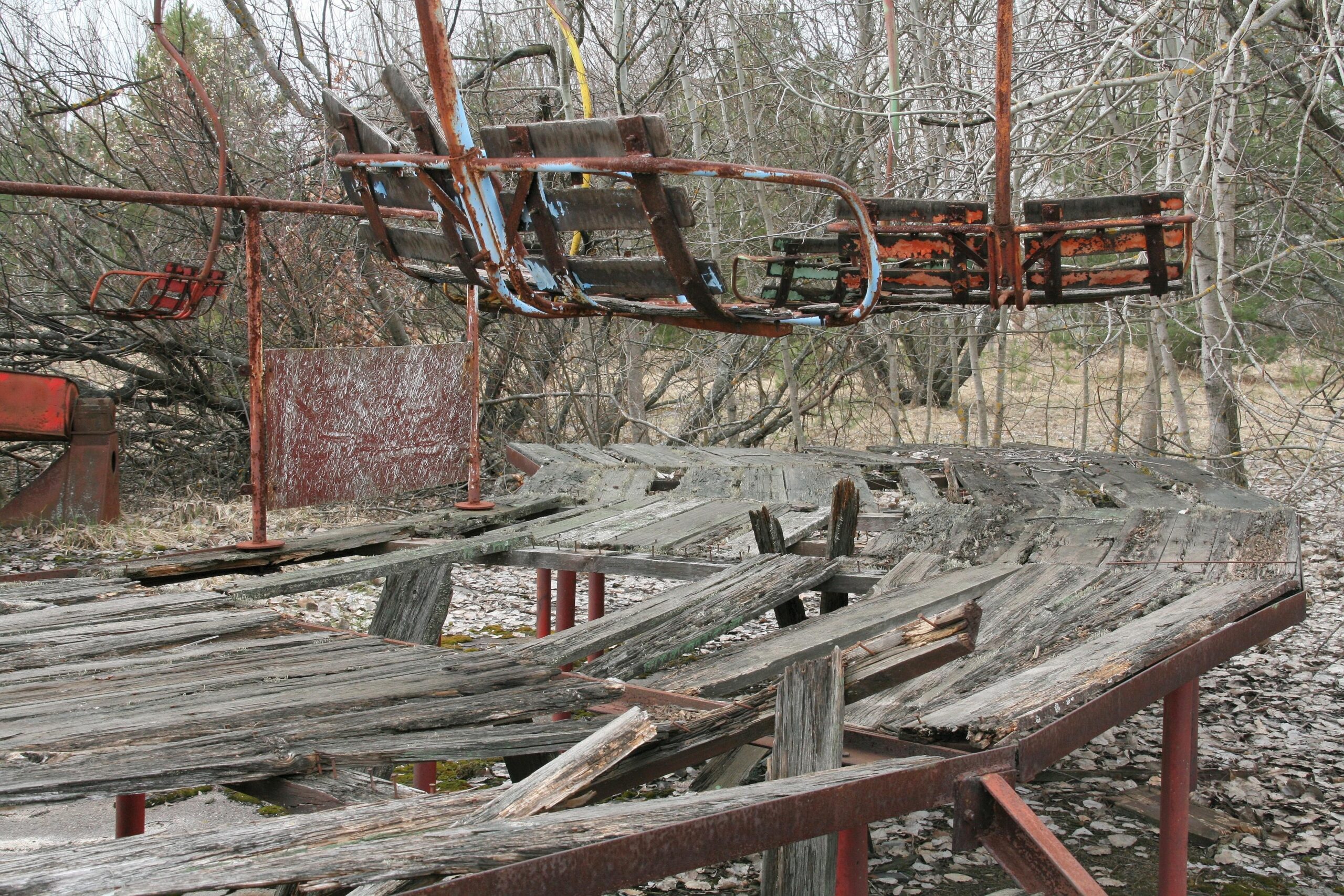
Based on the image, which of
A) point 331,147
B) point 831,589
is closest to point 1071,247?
point 831,589

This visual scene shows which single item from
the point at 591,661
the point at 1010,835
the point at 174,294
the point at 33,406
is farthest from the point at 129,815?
the point at 33,406

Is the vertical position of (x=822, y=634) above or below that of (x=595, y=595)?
above

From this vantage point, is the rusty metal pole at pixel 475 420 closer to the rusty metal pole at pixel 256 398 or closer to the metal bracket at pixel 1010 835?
the rusty metal pole at pixel 256 398

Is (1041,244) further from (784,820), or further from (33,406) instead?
(33,406)

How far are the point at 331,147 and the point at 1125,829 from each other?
24.5ft

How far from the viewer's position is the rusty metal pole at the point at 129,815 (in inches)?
137

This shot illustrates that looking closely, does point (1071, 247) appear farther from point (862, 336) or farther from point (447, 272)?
point (862, 336)

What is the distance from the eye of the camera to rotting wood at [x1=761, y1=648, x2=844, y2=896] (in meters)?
2.43

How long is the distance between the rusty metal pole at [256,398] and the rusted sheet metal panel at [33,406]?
394 cm

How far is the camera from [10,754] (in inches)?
88.8

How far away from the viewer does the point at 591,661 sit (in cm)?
362

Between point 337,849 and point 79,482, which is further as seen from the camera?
point 79,482

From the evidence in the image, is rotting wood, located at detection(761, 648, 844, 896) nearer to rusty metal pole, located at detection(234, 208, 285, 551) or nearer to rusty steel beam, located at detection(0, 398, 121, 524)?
rusty metal pole, located at detection(234, 208, 285, 551)

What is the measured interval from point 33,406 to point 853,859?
22.4 ft
